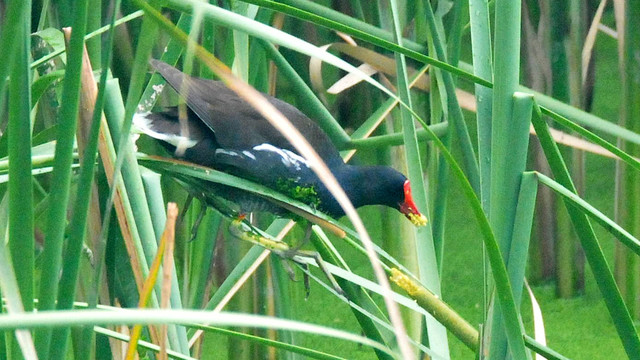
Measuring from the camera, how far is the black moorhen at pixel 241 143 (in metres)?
0.78

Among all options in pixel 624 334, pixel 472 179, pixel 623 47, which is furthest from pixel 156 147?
pixel 624 334

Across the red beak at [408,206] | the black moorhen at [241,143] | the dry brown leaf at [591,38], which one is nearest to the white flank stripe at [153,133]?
the black moorhen at [241,143]

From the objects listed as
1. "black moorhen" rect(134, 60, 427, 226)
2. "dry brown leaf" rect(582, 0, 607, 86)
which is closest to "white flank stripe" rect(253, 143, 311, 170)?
"black moorhen" rect(134, 60, 427, 226)

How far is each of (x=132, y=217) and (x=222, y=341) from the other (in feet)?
3.14

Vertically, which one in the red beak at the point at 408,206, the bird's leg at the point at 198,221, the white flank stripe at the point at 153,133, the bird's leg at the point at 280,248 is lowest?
the bird's leg at the point at 198,221

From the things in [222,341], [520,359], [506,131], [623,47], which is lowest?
[222,341]

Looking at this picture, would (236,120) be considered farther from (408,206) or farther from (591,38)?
(591,38)

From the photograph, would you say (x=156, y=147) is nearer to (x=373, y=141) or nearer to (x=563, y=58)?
(x=373, y=141)

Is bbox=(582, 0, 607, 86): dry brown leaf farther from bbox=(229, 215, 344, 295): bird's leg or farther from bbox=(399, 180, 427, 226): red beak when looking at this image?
bbox=(229, 215, 344, 295): bird's leg

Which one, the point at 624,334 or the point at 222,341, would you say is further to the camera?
the point at 222,341

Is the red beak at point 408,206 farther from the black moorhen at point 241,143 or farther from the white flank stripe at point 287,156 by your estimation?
the white flank stripe at point 287,156

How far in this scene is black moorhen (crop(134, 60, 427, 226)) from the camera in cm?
78

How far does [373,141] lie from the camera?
77 cm

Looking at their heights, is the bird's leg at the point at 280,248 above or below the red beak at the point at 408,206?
below
